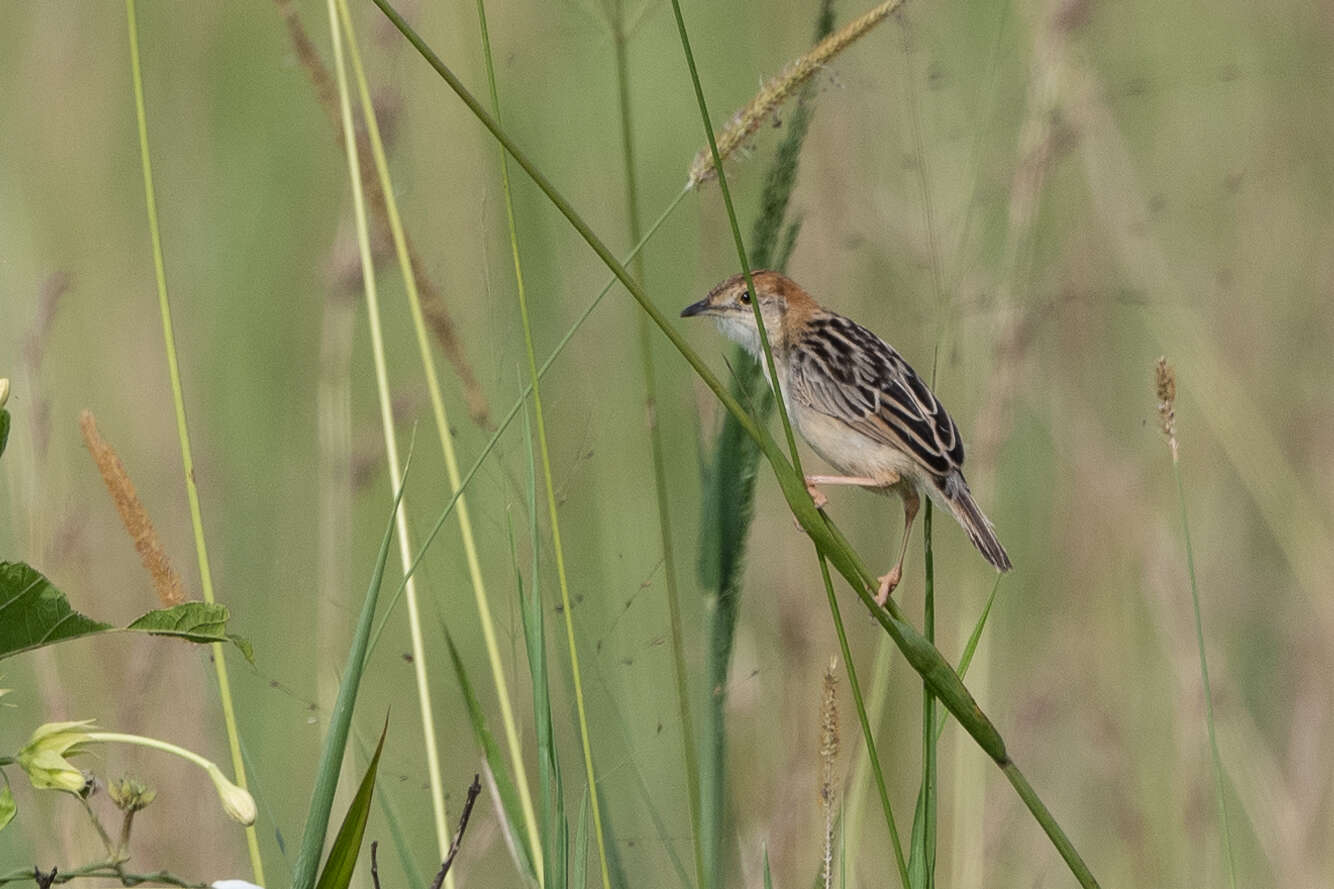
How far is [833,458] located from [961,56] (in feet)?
9.41

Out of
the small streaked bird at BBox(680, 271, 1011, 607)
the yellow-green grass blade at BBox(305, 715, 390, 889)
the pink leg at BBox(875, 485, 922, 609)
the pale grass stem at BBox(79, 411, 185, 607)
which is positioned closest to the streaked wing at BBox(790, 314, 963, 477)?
the small streaked bird at BBox(680, 271, 1011, 607)

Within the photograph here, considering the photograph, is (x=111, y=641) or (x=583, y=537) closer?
(x=583, y=537)

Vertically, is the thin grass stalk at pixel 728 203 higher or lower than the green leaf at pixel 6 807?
higher

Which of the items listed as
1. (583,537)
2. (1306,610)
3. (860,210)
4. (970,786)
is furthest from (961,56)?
(970,786)

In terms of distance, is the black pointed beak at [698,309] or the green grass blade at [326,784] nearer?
the green grass blade at [326,784]

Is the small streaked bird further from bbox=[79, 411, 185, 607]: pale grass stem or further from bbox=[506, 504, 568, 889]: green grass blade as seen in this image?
bbox=[79, 411, 185, 607]: pale grass stem

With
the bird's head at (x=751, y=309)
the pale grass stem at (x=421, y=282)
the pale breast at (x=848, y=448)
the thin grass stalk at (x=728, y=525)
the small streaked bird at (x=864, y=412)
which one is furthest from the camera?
the bird's head at (x=751, y=309)

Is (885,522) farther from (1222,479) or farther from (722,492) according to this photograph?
(722,492)

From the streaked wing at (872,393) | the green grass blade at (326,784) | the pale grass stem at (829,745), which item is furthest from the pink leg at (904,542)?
the green grass blade at (326,784)

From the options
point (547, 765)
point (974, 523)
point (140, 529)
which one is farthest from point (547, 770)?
point (974, 523)

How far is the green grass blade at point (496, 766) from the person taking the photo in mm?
2072

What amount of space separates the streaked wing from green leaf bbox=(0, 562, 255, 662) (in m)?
2.15

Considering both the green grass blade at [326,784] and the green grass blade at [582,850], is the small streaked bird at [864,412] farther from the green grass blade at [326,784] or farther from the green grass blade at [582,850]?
the green grass blade at [326,784]

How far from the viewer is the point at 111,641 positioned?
175 inches
